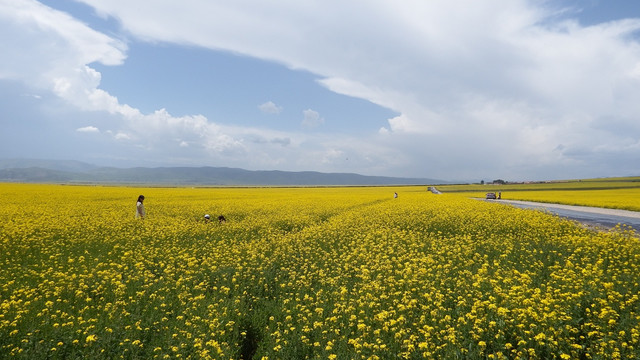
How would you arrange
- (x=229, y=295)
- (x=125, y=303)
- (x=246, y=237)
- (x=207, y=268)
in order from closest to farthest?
(x=125, y=303), (x=229, y=295), (x=207, y=268), (x=246, y=237)

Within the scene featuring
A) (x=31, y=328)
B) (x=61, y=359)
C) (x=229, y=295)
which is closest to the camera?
(x=61, y=359)

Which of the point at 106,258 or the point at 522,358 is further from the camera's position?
the point at 106,258

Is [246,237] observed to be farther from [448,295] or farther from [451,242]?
[448,295]

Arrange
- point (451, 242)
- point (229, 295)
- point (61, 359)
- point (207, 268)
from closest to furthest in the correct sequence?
1. point (61, 359)
2. point (229, 295)
3. point (207, 268)
4. point (451, 242)

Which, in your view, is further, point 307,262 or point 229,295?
point 307,262

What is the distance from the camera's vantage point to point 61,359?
6.85m

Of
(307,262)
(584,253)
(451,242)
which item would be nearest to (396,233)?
(451,242)

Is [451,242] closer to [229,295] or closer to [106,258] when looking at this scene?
[229,295]

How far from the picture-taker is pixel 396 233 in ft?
55.2

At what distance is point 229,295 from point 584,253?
13313mm

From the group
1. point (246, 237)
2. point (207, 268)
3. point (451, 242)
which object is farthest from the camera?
point (246, 237)

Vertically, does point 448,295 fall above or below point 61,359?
above

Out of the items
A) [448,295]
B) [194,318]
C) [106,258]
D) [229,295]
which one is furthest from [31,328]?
[448,295]

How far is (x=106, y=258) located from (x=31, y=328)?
6.24m
